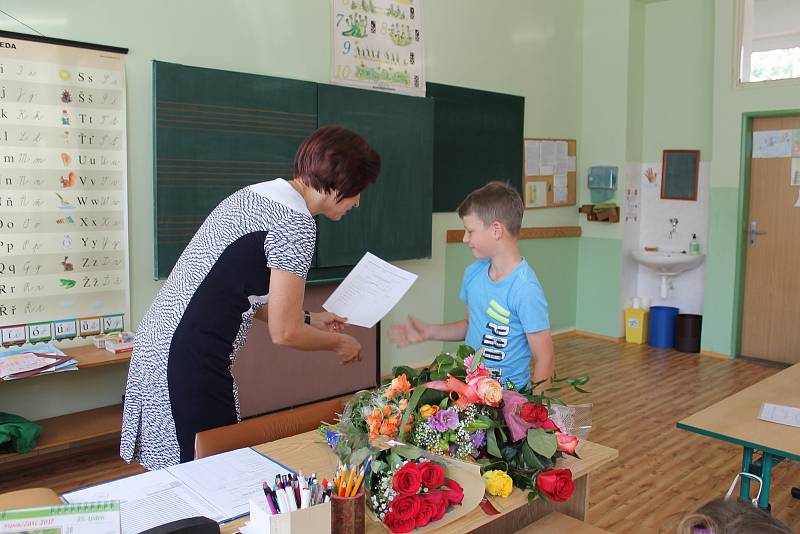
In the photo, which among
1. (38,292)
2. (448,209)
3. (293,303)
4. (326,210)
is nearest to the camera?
(293,303)

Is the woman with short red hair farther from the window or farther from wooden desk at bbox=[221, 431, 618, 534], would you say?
the window

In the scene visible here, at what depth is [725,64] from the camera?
6.17 meters

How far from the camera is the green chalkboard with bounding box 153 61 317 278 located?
156 inches

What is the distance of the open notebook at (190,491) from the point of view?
1.37m

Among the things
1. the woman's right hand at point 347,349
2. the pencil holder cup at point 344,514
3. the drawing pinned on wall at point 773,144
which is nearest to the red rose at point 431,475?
the pencil holder cup at point 344,514

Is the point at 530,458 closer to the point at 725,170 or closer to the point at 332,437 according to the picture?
the point at 332,437

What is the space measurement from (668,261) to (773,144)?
1.34 meters

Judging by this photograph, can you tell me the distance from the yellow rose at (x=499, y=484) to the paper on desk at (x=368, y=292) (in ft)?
2.96

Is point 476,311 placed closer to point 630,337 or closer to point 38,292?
point 38,292

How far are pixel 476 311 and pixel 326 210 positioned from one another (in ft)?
2.23

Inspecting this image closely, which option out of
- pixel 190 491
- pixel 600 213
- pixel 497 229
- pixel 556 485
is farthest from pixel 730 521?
pixel 600 213

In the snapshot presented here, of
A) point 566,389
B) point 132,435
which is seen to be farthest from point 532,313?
point 566,389

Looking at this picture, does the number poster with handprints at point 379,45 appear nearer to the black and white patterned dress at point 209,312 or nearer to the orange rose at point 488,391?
the black and white patterned dress at point 209,312

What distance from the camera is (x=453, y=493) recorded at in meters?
1.38
